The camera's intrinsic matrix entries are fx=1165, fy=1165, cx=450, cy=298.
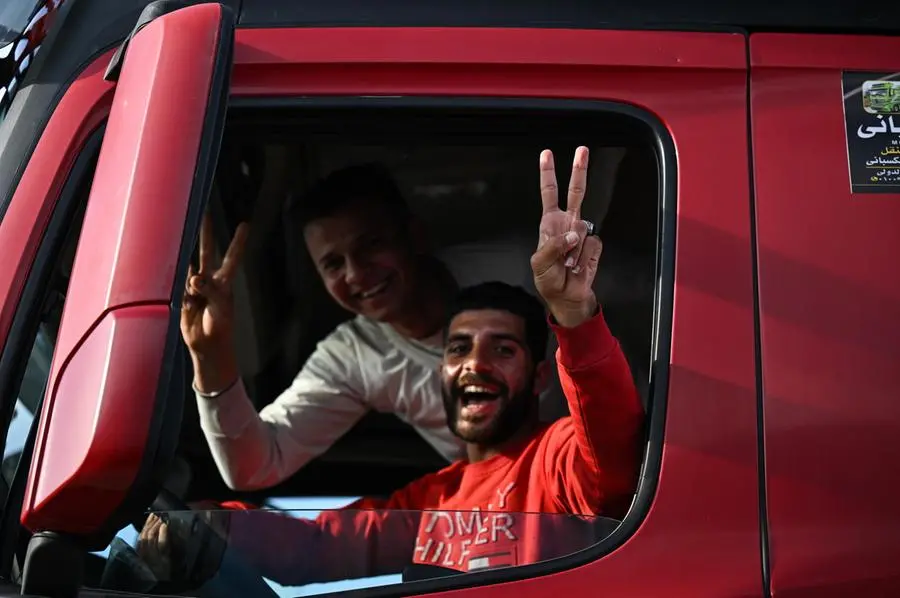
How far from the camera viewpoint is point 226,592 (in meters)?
1.56

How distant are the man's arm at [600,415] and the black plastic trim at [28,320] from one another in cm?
71

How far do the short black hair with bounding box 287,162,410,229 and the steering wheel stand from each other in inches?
58.6

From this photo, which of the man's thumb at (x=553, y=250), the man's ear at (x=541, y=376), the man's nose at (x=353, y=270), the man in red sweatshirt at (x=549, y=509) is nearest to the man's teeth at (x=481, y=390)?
the man's ear at (x=541, y=376)

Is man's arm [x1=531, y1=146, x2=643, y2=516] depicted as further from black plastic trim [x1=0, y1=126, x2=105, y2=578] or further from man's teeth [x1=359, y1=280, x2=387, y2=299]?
man's teeth [x1=359, y1=280, x2=387, y2=299]

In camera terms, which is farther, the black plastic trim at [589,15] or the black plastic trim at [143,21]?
the black plastic trim at [589,15]

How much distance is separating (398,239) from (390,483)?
66 cm

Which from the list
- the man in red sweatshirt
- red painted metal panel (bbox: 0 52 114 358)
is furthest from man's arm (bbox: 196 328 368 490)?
red painted metal panel (bbox: 0 52 114 358)

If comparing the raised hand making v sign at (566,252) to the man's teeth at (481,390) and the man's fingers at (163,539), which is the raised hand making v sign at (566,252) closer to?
the man's fingers at (163,539)

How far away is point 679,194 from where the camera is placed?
163 centimetres

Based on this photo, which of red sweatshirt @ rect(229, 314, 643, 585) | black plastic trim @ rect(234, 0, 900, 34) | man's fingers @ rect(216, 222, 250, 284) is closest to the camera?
red sweatshirt @ rect(229, 314, 643, 585)

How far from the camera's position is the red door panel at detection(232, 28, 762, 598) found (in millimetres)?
1502

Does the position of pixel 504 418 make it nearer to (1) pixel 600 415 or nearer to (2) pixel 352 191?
(1) pixel 600 415

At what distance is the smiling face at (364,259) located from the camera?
3023mm

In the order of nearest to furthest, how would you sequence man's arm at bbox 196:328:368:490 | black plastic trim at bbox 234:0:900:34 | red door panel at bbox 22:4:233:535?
red door panel at bbox 22:4:233:535
black plastic trim at bbox 234:0:900:34
man's arm at bbox 196:328:368:490
